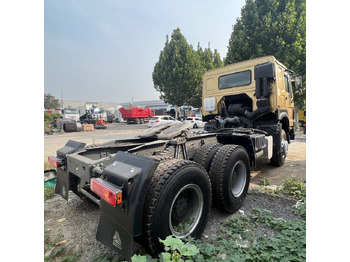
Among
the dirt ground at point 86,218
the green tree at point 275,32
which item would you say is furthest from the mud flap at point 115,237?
the green tree at point 275,32

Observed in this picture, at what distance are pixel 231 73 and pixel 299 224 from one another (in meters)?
3.93

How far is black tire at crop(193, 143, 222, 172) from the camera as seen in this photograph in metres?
2.94

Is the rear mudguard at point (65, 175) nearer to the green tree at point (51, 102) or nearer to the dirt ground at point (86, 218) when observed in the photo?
the dirt ground at point (86, 218)

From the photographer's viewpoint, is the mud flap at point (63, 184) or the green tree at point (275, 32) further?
the green tree at point (275, 32)

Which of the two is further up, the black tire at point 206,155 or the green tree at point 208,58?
the green tree at point 208,58

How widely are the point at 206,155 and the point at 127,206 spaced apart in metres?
1.58

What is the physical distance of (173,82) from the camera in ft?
79.0

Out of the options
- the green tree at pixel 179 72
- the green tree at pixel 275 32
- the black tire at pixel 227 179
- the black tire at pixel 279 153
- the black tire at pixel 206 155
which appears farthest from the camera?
the green tree at pixel 179 72

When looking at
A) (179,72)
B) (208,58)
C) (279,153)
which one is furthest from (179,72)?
(279,153)

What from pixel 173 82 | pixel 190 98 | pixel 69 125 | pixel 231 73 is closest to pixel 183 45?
pixel 173 82

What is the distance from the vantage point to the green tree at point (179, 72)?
23.6 metres

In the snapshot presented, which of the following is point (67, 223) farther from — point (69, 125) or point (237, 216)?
point (69, 125)

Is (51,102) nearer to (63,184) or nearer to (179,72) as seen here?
(179,72)

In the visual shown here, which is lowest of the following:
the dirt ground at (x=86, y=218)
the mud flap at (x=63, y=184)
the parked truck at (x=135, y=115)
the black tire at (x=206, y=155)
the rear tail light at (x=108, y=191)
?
the dirt ground at (x=86, y=218)
